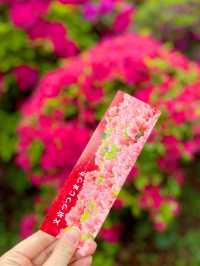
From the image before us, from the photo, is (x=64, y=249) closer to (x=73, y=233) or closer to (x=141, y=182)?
(x=73, y=233)

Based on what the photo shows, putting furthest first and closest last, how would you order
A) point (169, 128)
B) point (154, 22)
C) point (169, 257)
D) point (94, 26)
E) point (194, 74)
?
point (154, 22), point (94, 26), point (169, 257), point (194, 74), point (169, 128)

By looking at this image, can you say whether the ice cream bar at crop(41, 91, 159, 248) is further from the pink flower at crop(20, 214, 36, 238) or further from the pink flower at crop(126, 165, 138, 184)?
the pink flower at crop(20, 214, 36, 238)

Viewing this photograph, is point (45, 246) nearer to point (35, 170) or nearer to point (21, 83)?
point (35, 170)

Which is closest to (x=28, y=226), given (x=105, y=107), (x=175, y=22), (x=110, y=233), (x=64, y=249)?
(x=110, y=233)

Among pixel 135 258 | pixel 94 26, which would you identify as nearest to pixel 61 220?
pixel 135 258

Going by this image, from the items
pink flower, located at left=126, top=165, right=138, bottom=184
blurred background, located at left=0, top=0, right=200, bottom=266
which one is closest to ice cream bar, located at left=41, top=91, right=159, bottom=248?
blurred background, located at left=0, top=0, right=200, bottom=266

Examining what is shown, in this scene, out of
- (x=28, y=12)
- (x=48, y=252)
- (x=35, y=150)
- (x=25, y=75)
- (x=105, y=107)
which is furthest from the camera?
(x=25, y=75)

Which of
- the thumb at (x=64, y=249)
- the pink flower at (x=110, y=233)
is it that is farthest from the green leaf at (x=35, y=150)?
the thumb at (x=64, y=249)
